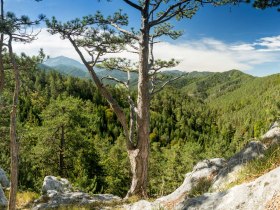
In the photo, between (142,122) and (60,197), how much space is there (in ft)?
16.5

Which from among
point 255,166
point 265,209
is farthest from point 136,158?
point 265,209

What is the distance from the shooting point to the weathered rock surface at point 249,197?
4.76 m

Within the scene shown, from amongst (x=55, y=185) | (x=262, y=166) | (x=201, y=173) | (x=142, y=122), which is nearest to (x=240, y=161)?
(x=262, y=166)

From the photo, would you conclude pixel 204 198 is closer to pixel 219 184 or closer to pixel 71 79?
pixel 219 184

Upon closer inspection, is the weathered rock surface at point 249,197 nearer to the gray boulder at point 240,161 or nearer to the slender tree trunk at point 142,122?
the gray boulder at point 240,161

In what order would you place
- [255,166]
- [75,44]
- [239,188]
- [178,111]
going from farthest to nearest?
[178,111] < [75,44] < [255,166] < [239,188]

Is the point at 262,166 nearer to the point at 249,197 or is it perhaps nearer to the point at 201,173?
the point at 249,197

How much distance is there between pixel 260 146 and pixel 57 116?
19.9 metres

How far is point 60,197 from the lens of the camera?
12.8 metres

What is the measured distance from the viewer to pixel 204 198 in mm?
5875

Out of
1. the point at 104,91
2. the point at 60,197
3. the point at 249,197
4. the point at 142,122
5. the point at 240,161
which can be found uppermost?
the point at 104,91

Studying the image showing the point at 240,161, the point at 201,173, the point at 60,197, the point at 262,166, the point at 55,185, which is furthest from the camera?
the point at 55,185

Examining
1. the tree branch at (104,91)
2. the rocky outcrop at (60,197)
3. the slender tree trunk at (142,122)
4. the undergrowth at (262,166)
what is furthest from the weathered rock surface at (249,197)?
the rocky outcrop at (60,197)

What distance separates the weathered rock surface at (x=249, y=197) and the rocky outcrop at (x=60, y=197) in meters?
6.57
